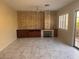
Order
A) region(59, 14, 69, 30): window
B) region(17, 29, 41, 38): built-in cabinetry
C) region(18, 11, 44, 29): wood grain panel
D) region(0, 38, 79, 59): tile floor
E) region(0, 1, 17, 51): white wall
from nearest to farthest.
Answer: region(0, 38, 79, 59): tile floor
region(0, 1, 17, 51): white wall
region(59, 14, 69, 30): window
region(17, 29, 41, 38): built-in cabinetry
region(18, 11, 44, 29): wood grain panel

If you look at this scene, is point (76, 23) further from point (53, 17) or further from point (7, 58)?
point (53, 17)

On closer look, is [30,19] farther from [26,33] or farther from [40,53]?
[40,53]

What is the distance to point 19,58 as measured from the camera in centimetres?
400

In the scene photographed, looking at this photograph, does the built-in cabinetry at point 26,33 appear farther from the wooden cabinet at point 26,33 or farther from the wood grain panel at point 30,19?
the wood grain panel at point 30,19

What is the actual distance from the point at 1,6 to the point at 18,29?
4448mm

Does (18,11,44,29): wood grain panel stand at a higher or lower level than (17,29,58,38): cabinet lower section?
higher

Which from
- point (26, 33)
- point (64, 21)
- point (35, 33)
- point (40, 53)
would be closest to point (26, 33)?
point (26, 33)

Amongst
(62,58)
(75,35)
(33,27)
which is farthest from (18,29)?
(62,58)

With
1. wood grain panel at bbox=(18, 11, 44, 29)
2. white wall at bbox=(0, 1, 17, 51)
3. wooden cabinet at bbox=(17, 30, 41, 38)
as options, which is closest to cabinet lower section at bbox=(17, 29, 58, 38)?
wooden cabinet at bbox=(17, 30, 41, 38)

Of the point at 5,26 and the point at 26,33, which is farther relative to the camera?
the point at 26,33

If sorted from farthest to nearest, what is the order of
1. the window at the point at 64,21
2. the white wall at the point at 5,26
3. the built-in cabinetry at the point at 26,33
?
the built-in cabinetry at the point at 26,33
the window at the point at 64,21
the white wall at the point at 5,26

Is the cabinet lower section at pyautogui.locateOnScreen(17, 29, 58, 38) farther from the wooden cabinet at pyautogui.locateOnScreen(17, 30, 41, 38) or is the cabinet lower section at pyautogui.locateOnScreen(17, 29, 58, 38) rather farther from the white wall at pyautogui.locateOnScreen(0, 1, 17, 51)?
the white wall at pyautogui.locateOnScreen(0, 1, 17, 51)

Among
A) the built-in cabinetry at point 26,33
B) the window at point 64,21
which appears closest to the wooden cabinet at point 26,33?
the built-in cabinetry at point 26,33

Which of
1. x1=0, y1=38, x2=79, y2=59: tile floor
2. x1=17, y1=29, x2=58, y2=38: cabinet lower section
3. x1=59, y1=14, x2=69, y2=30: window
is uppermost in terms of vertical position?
x1=59, y1=14, x2=69, y2=30: window
